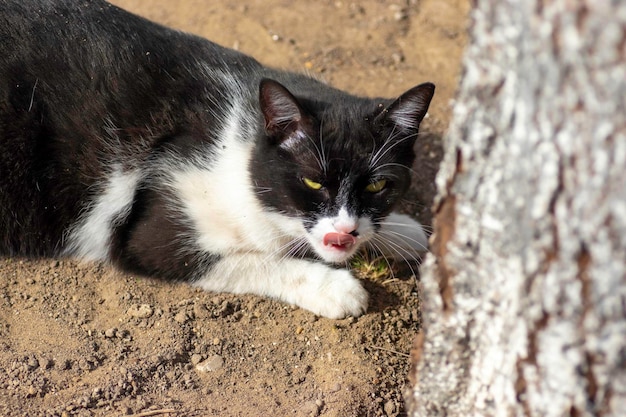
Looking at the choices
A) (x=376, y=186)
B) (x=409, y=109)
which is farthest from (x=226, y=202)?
(x=409, y=109)

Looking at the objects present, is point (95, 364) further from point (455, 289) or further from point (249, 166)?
point (455, 289)

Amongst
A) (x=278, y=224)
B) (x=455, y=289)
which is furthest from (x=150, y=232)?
(x=455, y=289)

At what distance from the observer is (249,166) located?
9.82 ft

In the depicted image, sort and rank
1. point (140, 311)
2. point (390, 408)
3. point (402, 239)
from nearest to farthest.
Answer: point (390, 408) < point (140, 311) < point (402, 239)

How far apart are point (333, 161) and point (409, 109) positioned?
398 millimetres

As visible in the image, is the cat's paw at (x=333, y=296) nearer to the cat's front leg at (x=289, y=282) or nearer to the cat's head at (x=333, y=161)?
the cat's front leg at (x=289, y=282)

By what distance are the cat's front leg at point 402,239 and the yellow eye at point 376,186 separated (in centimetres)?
41

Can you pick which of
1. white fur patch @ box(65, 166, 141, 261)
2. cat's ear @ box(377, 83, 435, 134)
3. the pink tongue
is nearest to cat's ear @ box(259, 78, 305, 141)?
cat's ear @ box(377, 83, 435, 134)

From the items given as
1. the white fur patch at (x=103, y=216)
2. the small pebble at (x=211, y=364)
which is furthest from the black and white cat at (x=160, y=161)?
the small pebble at (x=211, y=364)

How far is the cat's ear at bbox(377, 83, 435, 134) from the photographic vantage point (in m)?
2.72

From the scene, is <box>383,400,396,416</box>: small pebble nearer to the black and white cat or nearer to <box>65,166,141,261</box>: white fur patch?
the black and white cat

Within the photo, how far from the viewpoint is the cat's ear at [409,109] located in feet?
8.92

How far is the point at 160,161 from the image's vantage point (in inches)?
122

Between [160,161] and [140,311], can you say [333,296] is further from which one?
[160,161]
